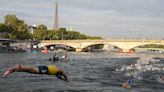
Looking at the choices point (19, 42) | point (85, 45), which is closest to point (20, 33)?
point (19, 42)

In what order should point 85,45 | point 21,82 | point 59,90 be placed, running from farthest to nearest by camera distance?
point 85,45 → point 21,82 → point 59,90

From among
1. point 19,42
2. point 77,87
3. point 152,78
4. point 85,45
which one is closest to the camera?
point 77,87

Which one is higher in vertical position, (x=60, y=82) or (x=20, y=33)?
(x=20, y=33)

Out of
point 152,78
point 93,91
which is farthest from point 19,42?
point 93,91

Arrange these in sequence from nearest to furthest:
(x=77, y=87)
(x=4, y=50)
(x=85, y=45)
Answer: (x=77, y=87) < (x=4, y=50) < (x=85, y=45)

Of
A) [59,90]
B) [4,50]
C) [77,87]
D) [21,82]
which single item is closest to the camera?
[59,90]

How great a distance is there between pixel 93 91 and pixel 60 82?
680 cm

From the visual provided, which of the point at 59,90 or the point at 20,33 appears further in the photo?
the point at 20,33

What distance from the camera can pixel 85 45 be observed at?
624 feet

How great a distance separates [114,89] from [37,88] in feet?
23.9

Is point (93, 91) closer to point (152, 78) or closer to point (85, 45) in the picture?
point (152, 78)

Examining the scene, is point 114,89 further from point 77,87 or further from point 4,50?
point 4,50

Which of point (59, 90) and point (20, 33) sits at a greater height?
point (20, 33)

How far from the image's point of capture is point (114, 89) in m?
38.5
